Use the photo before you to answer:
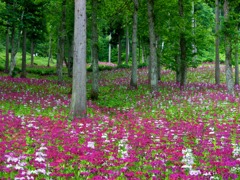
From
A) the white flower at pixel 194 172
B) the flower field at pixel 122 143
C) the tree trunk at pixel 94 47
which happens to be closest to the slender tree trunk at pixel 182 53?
the tree trunk at pixel 94 47

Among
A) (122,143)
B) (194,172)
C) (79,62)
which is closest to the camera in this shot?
(194,172)

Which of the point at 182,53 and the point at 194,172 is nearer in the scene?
the point at 194,172

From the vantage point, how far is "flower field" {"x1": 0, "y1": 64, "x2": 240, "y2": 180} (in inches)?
239

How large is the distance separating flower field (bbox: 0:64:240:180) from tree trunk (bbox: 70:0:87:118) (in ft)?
2.06

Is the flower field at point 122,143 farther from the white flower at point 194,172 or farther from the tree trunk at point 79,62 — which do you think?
the tree trunk at point 79,62

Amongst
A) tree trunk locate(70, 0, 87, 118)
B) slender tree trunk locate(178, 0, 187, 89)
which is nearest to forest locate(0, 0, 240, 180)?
tree trunk locate(70, 0, 87, 118)

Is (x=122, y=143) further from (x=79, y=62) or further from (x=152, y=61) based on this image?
(x=152, y=61)

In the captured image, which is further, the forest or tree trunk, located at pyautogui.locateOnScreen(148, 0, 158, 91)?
tree trunk, located at pyautogui.locateOnScreen(148, 0, 158, 91)

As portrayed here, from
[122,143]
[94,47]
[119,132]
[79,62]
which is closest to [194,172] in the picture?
[122,143]

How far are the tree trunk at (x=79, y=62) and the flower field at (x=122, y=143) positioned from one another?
63cm

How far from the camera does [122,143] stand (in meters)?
8.61

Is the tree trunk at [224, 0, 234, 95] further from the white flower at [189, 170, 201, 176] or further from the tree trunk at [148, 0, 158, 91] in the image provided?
the white flower at [189, 170, 201, 176]

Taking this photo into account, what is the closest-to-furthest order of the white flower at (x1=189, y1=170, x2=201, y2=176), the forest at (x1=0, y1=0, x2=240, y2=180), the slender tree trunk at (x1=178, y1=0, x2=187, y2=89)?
the white flower at (x1=189, y1=170, x2=201, y2=176) → the forest at (x1=0, y1=0, x2=240, y2=180) → the slender tree trunk at (x1=178, y1=0, x2=187, y2=89)

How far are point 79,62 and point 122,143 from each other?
5.80 metres
